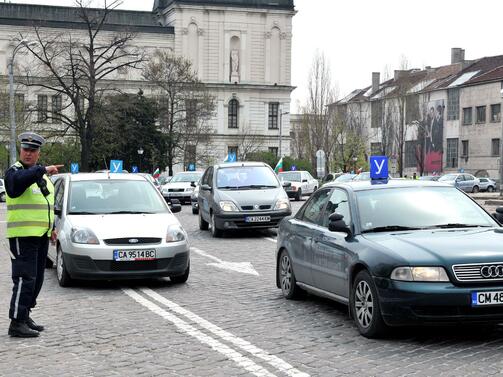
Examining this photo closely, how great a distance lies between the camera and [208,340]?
7.93 meters

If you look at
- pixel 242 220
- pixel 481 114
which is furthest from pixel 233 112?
pixel 242 220

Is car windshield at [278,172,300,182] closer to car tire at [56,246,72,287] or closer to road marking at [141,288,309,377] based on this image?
car tire at [56,246,72,287]

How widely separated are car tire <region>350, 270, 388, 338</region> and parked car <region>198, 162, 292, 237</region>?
11859mm

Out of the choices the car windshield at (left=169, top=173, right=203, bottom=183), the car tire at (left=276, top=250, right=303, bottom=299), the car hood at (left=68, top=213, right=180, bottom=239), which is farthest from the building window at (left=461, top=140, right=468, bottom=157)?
the car tire at (left=276, top=250, right=303, bottom=299)

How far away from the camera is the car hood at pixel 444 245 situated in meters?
7.41

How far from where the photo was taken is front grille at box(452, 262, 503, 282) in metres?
A: 7.35

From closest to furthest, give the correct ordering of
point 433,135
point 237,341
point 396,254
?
point 396,254
point 237,341
point 433,135

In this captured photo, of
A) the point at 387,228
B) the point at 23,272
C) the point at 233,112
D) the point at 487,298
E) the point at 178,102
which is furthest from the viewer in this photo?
the point at 233,112

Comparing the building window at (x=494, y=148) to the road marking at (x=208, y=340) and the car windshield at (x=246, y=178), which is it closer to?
the car windshield at (x=246, y=178)

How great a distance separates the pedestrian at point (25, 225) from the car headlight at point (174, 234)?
349cm

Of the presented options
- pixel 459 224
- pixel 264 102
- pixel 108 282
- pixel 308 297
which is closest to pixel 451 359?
pixel 459 224

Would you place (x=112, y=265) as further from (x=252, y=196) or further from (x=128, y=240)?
(x=252, y=196)

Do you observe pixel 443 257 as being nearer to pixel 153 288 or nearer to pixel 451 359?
pixel 451 359

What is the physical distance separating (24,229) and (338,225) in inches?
118
